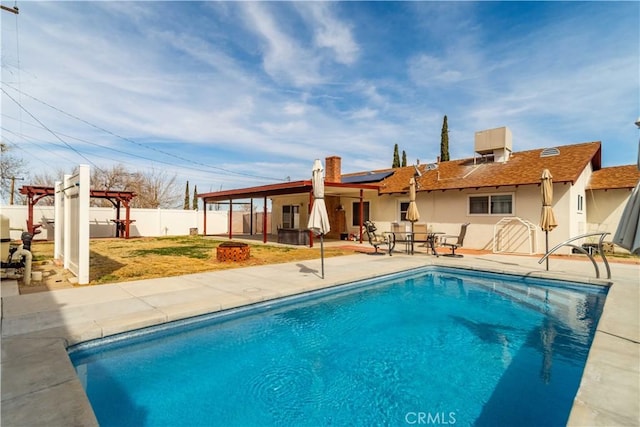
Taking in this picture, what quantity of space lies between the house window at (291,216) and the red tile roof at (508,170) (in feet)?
24.3

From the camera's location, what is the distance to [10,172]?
Answer: 2766 cm

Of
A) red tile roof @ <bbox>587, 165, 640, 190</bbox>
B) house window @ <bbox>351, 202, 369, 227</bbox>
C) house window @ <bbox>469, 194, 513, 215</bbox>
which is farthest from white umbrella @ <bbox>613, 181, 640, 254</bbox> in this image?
house window @ <bbox>351, 202, 369, 227</bbox>

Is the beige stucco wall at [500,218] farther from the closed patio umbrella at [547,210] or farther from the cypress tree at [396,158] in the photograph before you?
the cypress tree at [396,158]

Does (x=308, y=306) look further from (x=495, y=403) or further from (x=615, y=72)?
(x=615, y=72)

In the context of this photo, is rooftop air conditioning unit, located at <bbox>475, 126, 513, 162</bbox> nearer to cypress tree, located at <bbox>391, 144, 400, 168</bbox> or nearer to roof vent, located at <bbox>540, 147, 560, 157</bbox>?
roof vent, located at <bbox>540, 147, 560, 157</bbox>

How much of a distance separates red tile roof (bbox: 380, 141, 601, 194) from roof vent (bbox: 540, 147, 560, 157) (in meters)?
0.20

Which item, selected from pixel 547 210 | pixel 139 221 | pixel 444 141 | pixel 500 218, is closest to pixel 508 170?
pixel 500 218

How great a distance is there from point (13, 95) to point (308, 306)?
24379 mm

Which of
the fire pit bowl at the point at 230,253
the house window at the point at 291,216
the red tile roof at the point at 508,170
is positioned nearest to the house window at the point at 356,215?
the red tile roof at the point at 508,170

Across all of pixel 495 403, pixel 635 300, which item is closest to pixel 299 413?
pixel 495 403

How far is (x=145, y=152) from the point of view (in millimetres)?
34438

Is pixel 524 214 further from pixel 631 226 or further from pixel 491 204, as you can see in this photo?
pixel 631 226

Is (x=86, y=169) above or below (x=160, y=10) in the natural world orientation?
below

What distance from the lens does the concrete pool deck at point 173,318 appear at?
250 cm
